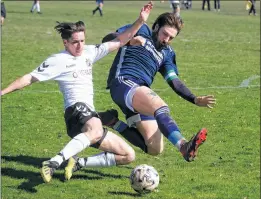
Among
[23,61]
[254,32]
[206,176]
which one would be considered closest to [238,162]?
[206,176]

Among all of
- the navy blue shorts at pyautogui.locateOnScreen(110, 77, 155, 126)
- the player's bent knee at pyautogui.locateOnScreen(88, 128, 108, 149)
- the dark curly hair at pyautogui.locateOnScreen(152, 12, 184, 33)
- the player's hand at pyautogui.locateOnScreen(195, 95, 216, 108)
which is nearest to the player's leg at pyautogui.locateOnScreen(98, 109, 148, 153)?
the navy blue shorts at pyautogui.locateOnScreen(110, 77, 155, 126)

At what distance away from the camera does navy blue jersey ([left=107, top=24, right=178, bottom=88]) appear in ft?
31.4

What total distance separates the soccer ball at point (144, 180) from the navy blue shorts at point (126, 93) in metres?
1.01

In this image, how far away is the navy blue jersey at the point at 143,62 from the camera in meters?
9.57

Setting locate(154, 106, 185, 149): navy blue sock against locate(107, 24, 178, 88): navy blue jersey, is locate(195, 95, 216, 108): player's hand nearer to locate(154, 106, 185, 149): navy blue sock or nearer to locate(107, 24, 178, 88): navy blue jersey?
locate(154, 106, 185, 149): navy blue sock

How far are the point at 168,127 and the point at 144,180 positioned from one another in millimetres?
713

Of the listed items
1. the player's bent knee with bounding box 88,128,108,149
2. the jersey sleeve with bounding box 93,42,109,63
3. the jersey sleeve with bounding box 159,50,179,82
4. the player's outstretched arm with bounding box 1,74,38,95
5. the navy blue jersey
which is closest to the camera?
the player's outstretched arm with bounding box 1,74,38,95

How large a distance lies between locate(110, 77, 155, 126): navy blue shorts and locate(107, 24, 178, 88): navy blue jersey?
120 millimetres

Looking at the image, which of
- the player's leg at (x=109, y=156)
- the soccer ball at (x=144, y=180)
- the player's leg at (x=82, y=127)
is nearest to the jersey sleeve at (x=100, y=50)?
the player's leg at (x=82, y=127)

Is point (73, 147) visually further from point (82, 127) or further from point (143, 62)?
point (143, 62)

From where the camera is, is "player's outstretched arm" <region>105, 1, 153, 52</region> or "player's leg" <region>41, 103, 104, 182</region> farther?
"player's outstretched arm" <region>105, 1, 153, 52</region>

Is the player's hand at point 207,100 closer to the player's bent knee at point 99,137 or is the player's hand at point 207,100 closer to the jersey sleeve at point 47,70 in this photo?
the player's bent knee at point 99,137

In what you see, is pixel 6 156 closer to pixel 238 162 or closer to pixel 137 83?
pixel 137 83

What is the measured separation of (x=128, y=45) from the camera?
972 centimetres
